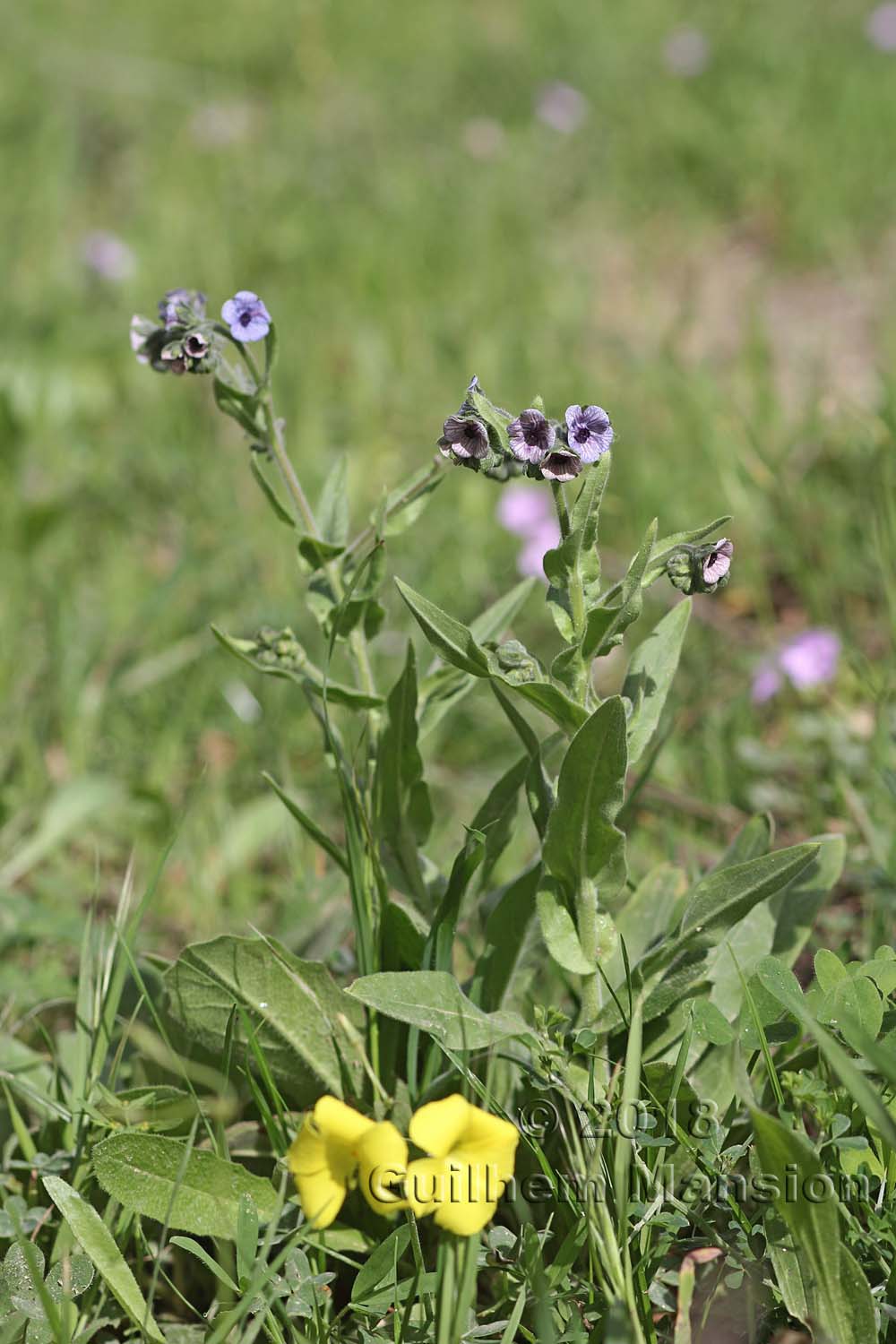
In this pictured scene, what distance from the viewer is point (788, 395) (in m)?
4.08

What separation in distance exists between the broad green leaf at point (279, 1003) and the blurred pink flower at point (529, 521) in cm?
175

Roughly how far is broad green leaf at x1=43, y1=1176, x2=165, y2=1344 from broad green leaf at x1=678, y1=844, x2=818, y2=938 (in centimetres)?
78

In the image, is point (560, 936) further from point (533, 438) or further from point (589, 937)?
point (533, 438)

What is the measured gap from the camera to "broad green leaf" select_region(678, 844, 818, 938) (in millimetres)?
1519

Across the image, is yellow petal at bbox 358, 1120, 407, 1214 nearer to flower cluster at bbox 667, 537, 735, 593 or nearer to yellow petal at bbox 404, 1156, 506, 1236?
yellow petal at bbox 404, 1156, 506, 1236

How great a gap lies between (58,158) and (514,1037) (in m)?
4.63

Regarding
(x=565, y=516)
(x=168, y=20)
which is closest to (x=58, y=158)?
(x=168, y=20)

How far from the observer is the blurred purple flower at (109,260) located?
4516 millimetres

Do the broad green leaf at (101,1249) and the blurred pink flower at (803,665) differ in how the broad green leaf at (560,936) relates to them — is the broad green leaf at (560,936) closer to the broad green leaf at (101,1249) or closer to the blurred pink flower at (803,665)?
the broad green leaf at (101,1249)

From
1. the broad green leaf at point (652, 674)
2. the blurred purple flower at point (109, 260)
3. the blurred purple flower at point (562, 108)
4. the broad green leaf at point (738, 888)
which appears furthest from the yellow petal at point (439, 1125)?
the blurred purple flower at point (562, 108)

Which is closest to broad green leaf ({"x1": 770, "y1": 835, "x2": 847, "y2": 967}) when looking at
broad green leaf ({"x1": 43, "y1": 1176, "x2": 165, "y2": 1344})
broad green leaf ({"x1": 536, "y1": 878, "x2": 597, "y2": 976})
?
broad green leaf ({"x1": 536, "y1": 878, "x2": 597, "y2": 976})

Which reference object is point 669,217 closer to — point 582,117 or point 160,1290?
point 582,117

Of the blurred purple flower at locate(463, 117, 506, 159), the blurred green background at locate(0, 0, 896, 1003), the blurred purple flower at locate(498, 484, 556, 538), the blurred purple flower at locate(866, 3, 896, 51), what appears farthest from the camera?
the blurred purple flower at locate(463, 117, 506, 159)

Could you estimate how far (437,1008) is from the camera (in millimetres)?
1523
